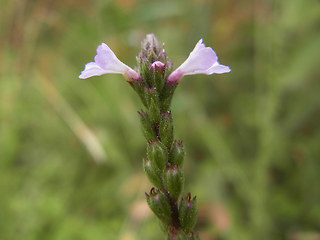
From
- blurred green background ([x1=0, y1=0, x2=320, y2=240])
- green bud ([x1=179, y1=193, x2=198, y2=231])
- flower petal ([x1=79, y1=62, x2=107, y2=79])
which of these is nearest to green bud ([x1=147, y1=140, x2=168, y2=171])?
green bud ([x1=179, y1=193, x2=198, y2=231])

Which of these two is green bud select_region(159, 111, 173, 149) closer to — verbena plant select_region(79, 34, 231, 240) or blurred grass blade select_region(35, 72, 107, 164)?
verbena plant select_region(79, 34, 231, 240)

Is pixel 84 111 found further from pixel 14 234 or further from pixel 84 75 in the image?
pixel 84 75

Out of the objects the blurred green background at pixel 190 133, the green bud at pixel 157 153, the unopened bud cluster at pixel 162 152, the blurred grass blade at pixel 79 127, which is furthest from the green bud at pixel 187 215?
the blurred grass blade at pixel 79 127

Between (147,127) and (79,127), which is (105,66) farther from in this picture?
(79,127)

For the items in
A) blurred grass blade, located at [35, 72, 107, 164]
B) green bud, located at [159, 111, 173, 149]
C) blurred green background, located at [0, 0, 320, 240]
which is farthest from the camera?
blurred grass blade, located at [35, 72, 107, 164]

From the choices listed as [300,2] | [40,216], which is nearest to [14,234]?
[40,216]

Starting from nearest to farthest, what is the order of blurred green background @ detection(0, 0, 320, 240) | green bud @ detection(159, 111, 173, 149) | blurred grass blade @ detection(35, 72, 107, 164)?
green bud @ detection(159, 111, 173, 149)
blurred green background @ detection(0, 0, 320, 240)
blurred grass blade @ detection(35, 72, 107, 164)
